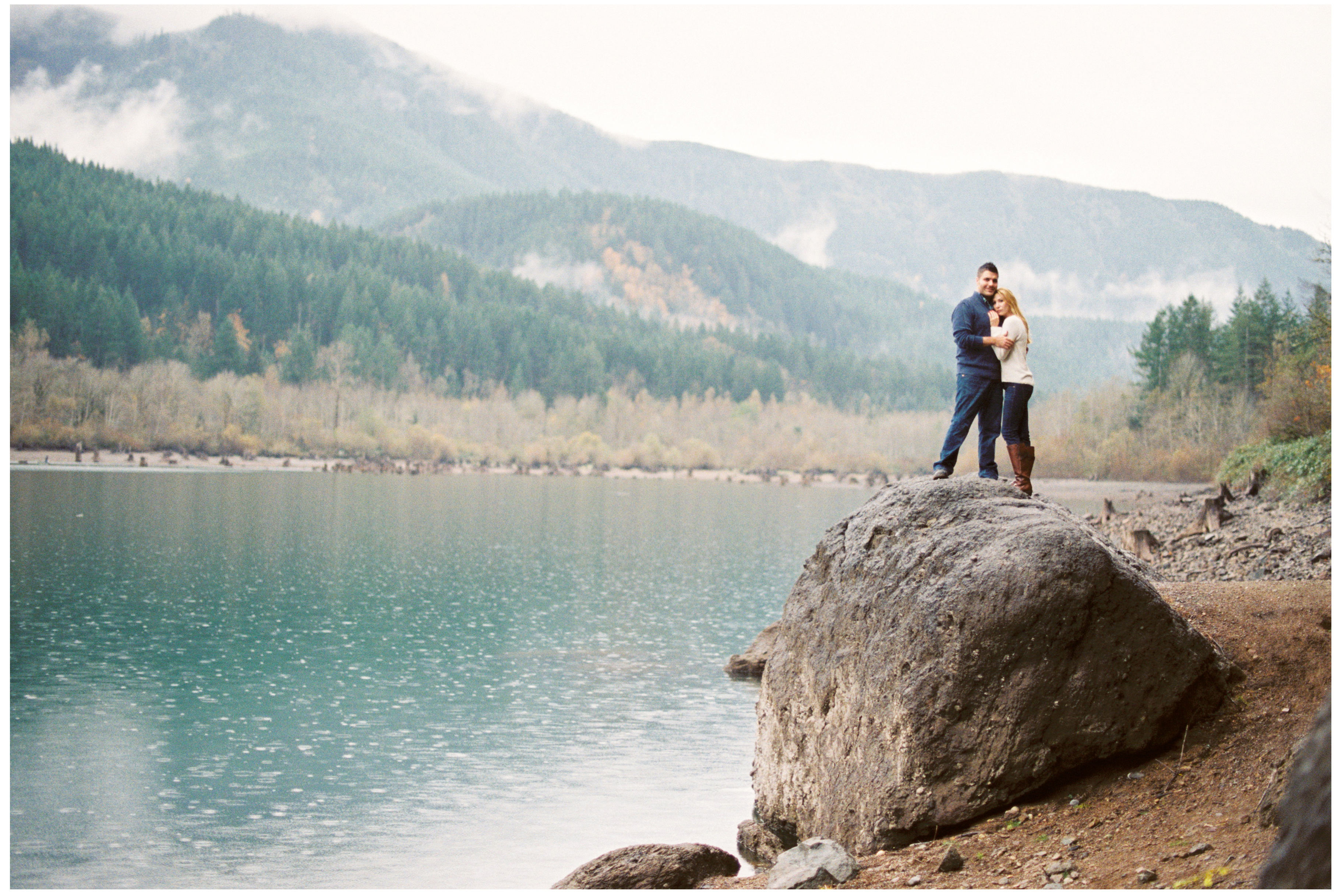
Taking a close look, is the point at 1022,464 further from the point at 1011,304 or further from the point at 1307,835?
the point at 1307,835

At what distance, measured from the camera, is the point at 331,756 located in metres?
19.6

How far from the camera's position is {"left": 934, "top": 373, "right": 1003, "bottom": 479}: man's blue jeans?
465 inches

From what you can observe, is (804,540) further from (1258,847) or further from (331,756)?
(1258,847)

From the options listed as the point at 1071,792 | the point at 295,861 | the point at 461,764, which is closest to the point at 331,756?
the point at 461,764

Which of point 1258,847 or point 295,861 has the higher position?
point 1258,847

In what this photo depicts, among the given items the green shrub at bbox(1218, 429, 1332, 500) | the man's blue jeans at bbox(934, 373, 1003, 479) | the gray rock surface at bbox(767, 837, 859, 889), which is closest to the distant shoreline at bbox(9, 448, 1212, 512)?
the green shrub at bbox(1218, 429, 1332, 500)

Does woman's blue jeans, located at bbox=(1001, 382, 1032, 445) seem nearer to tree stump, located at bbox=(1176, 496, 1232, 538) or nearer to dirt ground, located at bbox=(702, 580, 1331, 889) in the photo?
dirt ground, located at bbox=(702, 580, 1331, 889)

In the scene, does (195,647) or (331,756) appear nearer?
(331,756)

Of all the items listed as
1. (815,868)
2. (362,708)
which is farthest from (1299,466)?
(815,868)

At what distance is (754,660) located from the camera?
2742 centimetres

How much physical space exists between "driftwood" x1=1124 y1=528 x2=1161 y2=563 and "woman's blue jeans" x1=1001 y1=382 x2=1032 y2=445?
19418 millimetres

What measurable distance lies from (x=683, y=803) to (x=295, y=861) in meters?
5.68

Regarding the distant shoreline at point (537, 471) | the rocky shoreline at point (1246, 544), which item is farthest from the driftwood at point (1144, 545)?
the distant shoreline at point (537, 471)

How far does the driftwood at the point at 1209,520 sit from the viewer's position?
3350 centimetres
